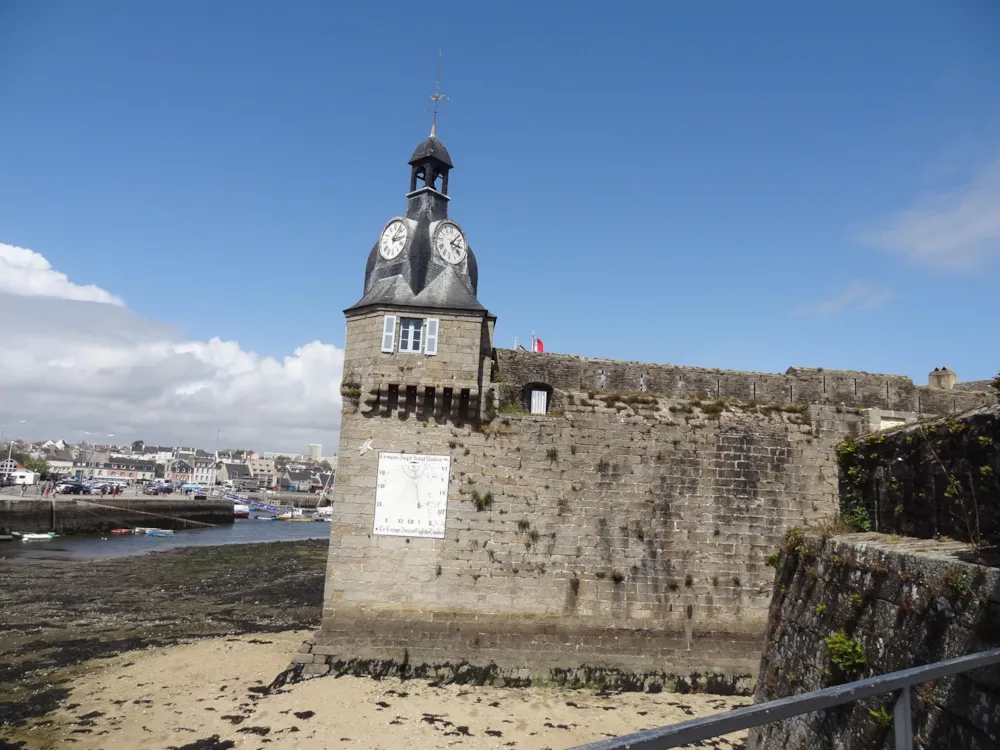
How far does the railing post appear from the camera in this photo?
235cm

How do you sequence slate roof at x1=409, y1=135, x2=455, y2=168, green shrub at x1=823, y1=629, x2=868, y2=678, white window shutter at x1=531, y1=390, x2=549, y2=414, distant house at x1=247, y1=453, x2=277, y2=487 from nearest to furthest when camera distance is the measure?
green shrub at x1=823, y1=629, x2=868, y2=678 < white window shutter at x1=531, y1=390, x2=549, y2=414 < slate roof at x1=409, y1=135, x2=455, y2=168 < distant house at x1=247, y1=453, x2=277, y2=487

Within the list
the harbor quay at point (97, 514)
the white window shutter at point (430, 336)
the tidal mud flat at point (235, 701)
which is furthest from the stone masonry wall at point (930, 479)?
the harbor quay at point (97, 514)

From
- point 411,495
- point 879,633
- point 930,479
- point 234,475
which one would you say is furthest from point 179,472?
point 930,479

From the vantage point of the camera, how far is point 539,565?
12.4 meters

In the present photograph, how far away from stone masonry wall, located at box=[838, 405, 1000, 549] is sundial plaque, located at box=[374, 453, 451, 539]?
8.05m

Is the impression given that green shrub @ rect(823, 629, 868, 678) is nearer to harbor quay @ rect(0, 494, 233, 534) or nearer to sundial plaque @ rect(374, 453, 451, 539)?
sundial plaque @ rect(374, 453, 451, 539)

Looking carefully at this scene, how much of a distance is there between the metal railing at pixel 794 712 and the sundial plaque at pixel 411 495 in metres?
10.6

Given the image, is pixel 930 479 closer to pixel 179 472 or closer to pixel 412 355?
pixel 412 355

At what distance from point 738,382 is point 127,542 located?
4146 centimetres

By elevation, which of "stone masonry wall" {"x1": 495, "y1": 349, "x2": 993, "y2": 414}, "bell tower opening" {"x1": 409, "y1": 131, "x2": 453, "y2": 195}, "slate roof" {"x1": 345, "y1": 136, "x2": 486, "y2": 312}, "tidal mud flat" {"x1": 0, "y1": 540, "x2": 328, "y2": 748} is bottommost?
"tidal mud flat" {"x1": 0, "y1": 540, "x2": 328, "y2": 748}

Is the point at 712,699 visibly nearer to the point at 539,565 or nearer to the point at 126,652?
the point at 539,565

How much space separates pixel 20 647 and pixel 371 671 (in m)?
9.99

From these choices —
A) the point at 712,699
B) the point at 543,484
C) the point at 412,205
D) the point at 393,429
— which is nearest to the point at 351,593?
the point at 393,429

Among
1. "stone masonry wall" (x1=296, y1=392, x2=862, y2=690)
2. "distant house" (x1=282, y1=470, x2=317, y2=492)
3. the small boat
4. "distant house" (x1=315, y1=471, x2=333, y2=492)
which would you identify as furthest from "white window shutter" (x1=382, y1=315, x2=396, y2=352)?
"distant house" (x1=282, y1=470, x2=317, y2=492)
